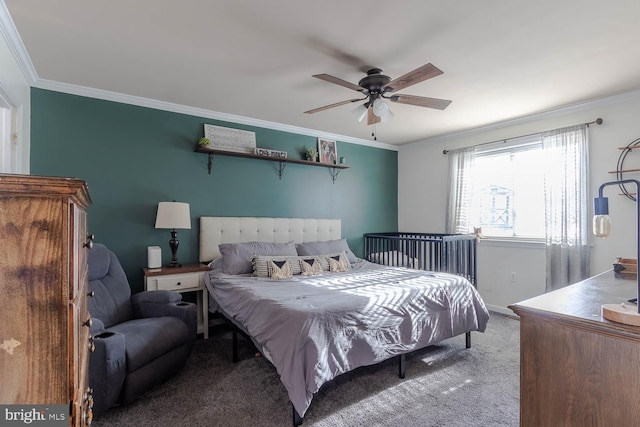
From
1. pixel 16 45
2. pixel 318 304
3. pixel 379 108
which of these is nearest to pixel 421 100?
pixel 379 108

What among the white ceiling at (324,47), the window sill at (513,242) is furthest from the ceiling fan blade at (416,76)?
the window sill at (513,242)

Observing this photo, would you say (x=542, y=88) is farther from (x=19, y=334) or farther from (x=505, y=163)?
(x=19, y=334)

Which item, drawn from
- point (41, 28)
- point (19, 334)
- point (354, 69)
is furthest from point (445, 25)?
point (41, 28)

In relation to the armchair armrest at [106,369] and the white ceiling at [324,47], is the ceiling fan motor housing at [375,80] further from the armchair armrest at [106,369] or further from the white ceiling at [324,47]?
the armchair armrest at [106,369]

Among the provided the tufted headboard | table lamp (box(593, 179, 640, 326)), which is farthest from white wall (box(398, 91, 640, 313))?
table lamp (box(593, 179, 640, 326))

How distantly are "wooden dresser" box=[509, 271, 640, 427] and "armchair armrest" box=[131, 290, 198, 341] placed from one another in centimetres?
230

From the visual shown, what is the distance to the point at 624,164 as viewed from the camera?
321 cm

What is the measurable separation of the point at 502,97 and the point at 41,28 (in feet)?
12.8

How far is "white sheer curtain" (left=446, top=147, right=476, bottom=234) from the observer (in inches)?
178

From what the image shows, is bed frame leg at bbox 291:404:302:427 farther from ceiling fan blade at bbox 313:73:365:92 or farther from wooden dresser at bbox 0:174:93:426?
ceiling fan blade at bbox 313:73:365:92

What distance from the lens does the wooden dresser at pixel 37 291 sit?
27.5 inches

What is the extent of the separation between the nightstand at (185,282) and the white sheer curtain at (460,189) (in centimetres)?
348

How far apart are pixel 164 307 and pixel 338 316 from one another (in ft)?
4.98

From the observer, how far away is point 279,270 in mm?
3150
